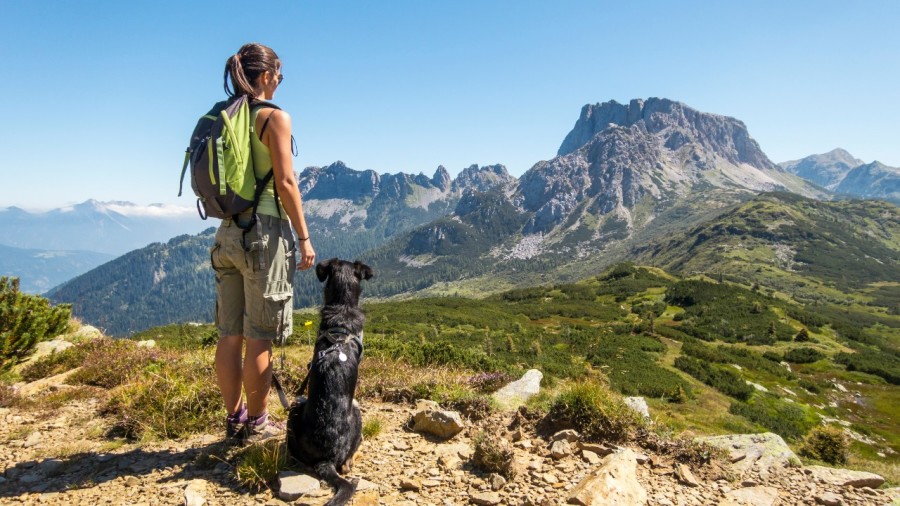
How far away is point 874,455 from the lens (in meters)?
18.9

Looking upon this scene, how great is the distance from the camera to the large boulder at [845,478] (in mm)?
4168

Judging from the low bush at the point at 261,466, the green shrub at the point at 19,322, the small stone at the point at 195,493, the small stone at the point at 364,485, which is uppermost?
the green shrub at the point at 19,322

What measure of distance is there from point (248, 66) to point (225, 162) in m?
1.02

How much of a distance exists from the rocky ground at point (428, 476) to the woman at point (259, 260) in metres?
0.62

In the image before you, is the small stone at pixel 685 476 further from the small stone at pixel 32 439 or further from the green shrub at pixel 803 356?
the green shrub at pixel 803 356

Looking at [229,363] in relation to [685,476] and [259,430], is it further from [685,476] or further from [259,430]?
[685,476]

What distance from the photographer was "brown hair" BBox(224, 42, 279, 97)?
385cm

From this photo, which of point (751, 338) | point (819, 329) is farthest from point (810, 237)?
point (751, 338)

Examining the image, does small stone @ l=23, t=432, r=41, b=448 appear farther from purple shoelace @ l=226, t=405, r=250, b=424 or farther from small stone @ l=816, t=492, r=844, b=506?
small stone @ l=816, t=492, r=844, b=506

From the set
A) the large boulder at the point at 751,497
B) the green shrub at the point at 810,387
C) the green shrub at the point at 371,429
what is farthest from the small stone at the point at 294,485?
the green shrub at the point at 810,387

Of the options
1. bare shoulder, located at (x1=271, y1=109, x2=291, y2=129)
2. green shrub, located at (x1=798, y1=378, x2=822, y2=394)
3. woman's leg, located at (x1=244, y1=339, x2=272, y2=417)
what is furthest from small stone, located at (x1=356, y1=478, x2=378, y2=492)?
green shrub, located at (x1=798, y1=378, x2=822, y2=394)

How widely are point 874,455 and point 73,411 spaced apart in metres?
27.4

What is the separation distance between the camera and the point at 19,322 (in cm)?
760

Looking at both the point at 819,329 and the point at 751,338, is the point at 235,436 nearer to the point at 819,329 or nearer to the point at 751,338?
the point at 751,338
